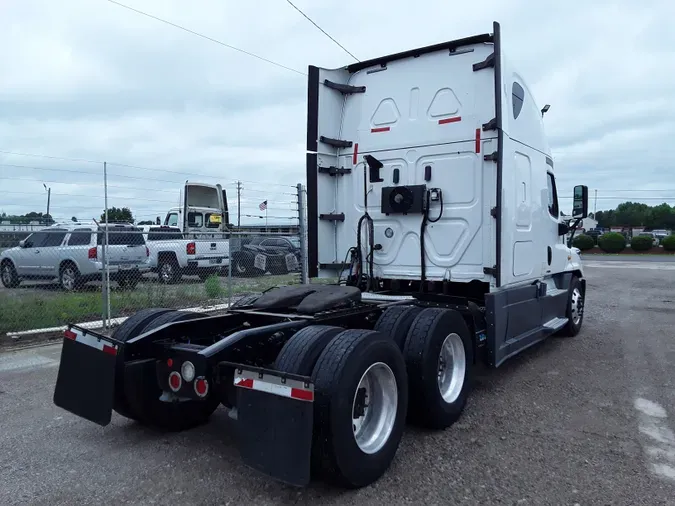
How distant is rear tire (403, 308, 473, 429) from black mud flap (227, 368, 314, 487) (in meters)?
1.49

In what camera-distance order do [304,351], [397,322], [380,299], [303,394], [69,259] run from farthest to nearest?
[69,259], [380,299], [397,322], [304,351], [303,394]

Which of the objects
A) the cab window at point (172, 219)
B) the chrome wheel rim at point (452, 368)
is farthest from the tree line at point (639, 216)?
the chrome wheel rim at point (452, 368)

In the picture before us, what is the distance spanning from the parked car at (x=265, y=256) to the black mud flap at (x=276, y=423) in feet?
27.3

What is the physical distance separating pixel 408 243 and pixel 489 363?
5.23 ft

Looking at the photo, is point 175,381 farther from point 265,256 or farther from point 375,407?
point 265,256

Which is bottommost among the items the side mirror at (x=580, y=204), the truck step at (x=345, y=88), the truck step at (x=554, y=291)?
the truck step at (x=554, y=291)

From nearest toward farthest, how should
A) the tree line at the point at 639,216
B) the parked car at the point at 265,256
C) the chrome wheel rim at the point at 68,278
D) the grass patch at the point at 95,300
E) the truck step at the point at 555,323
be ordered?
the truck step at the point at 555,323
the grass patch at the point at 95,300
the chrome wheel rim at the point at 68,278
the parked car at the point at 265,256
the tree line at the point at 639,216

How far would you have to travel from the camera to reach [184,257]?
13891mm

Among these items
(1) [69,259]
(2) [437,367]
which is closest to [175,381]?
(2) [437,367]

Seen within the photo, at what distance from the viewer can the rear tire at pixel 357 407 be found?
3.30m

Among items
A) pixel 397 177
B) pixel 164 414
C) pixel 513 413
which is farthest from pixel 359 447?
pixel 397 177

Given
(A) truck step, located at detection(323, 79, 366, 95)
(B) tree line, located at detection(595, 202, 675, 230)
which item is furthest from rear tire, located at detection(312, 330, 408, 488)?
(B) tree line, located at detection(595, 202, 675, 230)

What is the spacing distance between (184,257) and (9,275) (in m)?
4.13

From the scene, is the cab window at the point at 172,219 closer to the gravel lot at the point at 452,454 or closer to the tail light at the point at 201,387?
the gravel lot at the point at 452,454
